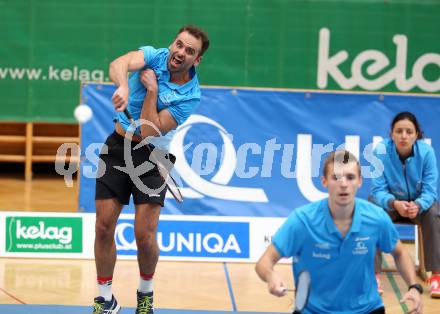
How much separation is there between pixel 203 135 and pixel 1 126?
4.79 metres

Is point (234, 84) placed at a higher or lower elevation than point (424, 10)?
lower

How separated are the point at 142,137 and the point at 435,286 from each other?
282cm

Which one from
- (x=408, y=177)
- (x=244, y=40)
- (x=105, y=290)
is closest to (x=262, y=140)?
(x=408, y=177)

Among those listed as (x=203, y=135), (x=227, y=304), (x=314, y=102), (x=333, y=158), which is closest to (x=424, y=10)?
(x=314, y=102)

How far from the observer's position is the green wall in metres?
11.2

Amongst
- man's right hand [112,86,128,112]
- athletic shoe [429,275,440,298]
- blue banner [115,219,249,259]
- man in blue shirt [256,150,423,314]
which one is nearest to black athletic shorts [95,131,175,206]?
man's right hand [112,86,128,112]

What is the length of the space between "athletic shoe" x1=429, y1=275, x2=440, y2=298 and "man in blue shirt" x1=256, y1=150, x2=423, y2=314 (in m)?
2.61

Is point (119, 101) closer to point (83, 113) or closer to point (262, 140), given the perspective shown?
point (83, 113)

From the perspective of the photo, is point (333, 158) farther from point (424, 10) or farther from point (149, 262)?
point (424, 10)

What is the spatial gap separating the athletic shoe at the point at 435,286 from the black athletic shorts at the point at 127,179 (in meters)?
2.51

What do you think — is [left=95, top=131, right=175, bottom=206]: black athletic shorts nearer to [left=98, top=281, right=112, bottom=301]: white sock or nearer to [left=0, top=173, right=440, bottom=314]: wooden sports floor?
[left=98, top=281, right=112, bottom=301]: white sock

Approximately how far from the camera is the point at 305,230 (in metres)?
4.45

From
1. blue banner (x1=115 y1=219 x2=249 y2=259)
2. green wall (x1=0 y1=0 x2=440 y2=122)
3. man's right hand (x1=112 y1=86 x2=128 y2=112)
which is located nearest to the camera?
man's right hand (x1=112 y1=86 x2=128 y2=112)

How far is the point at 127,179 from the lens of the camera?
587cm
